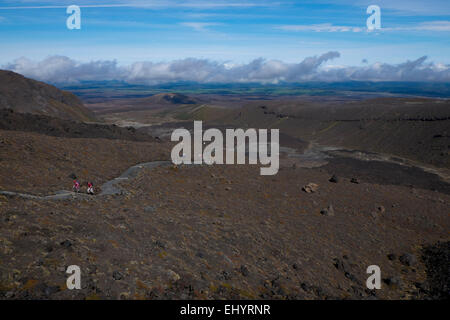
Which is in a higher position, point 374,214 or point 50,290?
point 50,290

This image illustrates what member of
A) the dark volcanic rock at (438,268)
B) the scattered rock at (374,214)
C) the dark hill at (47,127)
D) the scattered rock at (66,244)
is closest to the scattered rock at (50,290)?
the scattered rock at (66,244)

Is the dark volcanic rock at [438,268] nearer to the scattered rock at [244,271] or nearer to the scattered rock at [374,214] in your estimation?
the scattered rock at [374,214]

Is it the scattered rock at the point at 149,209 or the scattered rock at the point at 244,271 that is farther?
the scattered rock at the point at 149,209

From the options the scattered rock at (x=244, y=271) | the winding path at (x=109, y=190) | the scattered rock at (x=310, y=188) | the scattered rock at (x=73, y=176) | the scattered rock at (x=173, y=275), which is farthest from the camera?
the scattered rock at (x=310, y=188)

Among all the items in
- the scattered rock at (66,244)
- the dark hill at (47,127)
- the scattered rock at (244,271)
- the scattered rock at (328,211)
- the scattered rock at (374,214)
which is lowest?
the scattered rock at (374,214)

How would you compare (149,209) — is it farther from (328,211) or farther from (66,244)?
(328,211)

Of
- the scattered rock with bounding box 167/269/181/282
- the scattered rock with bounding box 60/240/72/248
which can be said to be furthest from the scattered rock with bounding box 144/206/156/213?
the scattered rock with bounding box 167/269/181/282

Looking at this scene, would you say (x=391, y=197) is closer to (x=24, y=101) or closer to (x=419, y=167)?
(x=419, y=167)

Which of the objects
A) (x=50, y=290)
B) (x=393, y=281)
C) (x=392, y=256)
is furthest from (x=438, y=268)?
(x=50, y=290)
